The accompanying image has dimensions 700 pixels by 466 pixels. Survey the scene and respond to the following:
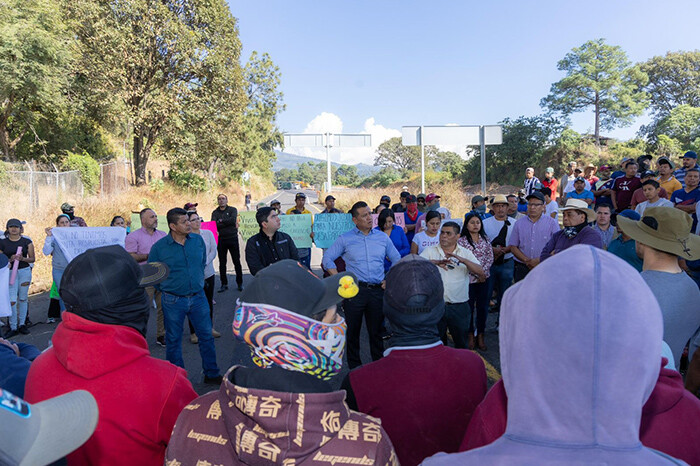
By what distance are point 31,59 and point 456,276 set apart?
19815mm

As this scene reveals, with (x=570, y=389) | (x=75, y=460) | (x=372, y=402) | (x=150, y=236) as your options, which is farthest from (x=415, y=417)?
(x=150, y=236)

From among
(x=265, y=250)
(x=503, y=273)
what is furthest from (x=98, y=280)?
(x=503, y=273)

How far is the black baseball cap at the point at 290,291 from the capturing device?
1.35 meters

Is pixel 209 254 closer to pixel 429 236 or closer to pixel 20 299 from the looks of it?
pixel 20 299

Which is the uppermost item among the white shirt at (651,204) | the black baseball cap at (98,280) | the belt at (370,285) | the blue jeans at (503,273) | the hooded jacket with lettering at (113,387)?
the white shirt at (651,204)

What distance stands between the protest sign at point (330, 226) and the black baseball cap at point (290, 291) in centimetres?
762

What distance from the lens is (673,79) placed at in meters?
45.7

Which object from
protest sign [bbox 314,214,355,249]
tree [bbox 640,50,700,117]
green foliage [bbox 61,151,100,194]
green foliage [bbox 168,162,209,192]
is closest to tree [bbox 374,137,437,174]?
tree [bbox 640,50,700,117]

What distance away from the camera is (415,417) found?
1831 mm

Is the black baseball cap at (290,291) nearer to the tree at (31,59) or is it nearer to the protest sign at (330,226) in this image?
the protest sign at (330,226)

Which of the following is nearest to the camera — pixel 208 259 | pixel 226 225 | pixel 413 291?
pixel 413 291

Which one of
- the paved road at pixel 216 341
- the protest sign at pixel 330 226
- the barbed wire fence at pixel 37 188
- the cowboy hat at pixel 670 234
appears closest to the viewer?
the cowboy hat at pixel 670 234

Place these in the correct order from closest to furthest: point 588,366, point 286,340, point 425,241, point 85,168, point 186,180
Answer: point 588,366, point 286,340, point 425,241, point 85,168, point 186,180

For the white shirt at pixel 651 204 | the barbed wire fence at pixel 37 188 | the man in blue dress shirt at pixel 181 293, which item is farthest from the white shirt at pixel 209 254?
the barbed wire fence at pixel 37 188
